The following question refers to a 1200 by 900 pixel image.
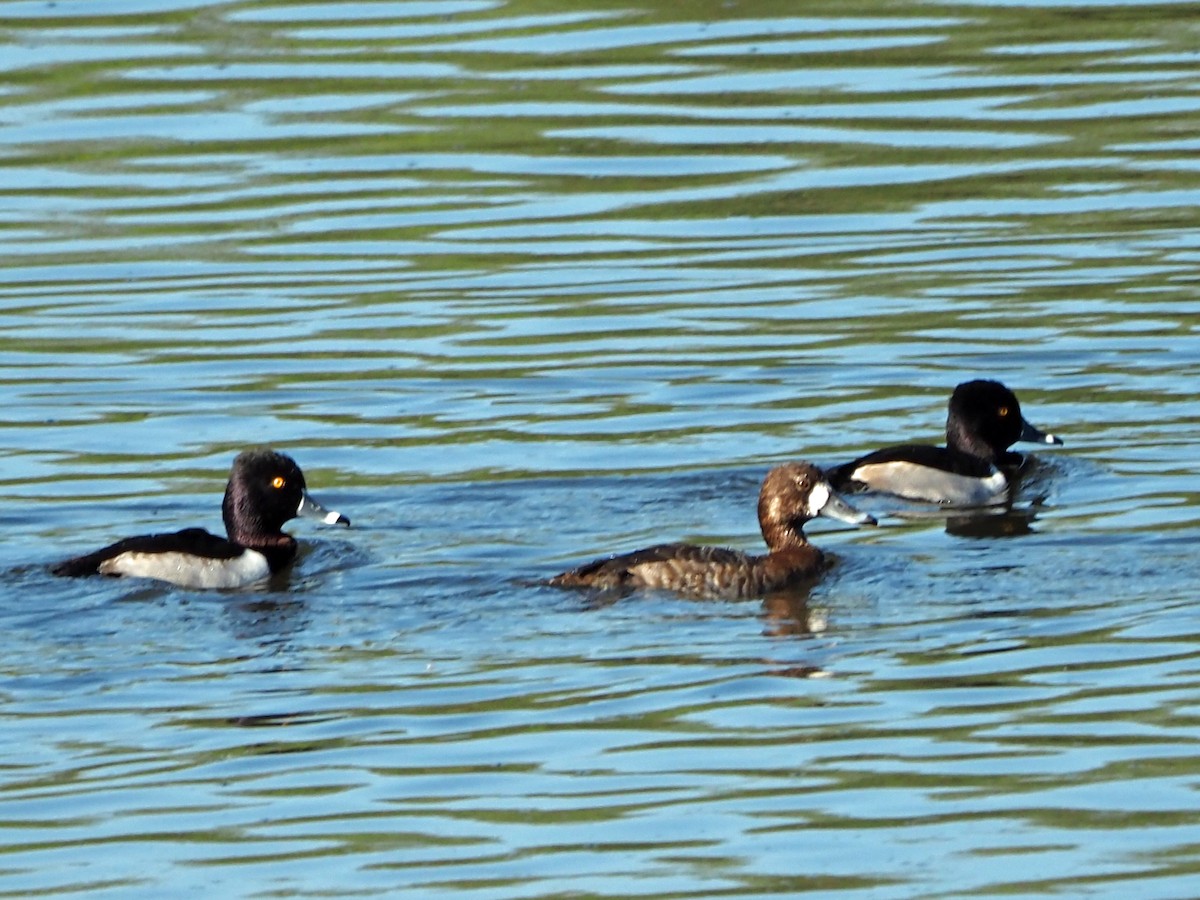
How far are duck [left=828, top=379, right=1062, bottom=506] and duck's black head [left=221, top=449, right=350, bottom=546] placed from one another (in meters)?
2.69

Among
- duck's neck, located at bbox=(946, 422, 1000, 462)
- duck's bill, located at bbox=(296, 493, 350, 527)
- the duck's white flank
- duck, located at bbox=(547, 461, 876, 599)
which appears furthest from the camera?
duck's neck, located at bbox=(946, 422, 1000, 462)

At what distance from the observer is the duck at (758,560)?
13102 mm

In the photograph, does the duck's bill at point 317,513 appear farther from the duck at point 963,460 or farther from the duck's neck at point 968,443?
the duck's neck at point 968,443

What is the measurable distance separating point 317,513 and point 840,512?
267 cm

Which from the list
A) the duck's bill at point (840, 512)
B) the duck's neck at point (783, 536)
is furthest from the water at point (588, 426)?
the duck's neck at point (783, 536)

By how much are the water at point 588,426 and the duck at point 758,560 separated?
0.20 meters

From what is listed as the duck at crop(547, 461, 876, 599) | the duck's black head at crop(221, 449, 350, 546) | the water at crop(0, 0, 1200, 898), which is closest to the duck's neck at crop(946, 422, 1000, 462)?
the water at crop(0, 0, 1200, 898)

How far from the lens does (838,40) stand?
25.6 meters

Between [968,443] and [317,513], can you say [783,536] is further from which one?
[968,443]

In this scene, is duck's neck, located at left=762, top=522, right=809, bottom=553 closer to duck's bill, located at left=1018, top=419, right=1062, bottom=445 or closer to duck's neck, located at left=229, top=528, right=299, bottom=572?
duck's neck, located at left=229, top=528, right=299, bottom=572

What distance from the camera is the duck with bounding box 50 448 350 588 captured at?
13.6 m

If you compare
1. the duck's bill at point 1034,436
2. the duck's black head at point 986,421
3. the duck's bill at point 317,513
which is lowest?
the duck's bill at point 1034,436

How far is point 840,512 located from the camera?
1417cm

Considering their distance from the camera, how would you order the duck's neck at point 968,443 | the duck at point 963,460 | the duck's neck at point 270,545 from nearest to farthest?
the duck's neck at point 270,545
the duck at point 963,460
the duck's neck at point 968,443
